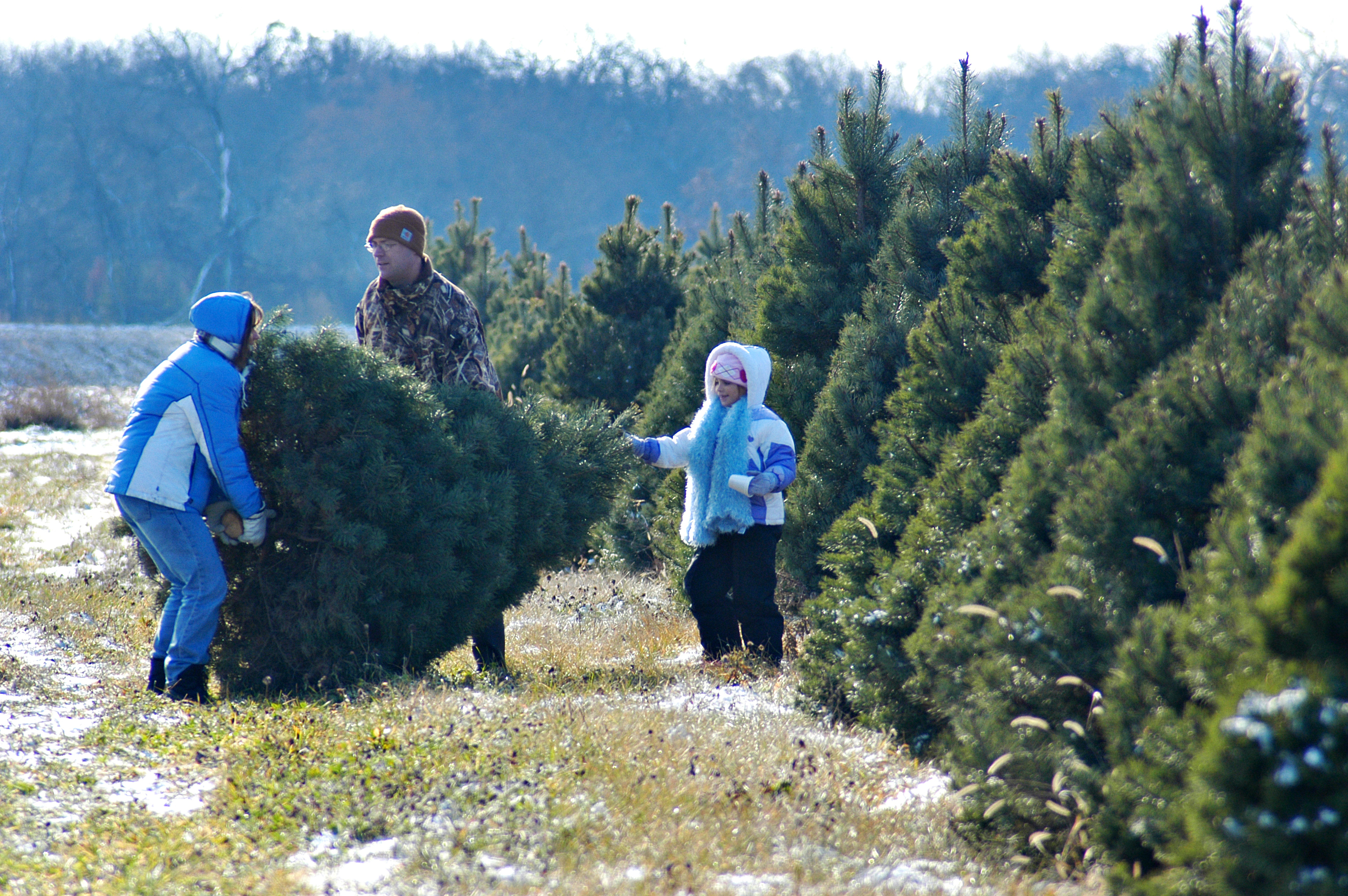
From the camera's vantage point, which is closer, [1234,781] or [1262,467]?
[1234,781]

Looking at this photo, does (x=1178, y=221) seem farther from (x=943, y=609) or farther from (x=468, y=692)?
(x=468, y=692)

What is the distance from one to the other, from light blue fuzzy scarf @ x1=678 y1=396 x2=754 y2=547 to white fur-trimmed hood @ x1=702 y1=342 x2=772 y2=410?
8 centimetres

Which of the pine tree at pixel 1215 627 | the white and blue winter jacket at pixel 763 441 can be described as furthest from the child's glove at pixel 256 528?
the pine tree at pixel 1215 627

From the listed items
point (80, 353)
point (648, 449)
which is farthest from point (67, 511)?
point (80, 353)

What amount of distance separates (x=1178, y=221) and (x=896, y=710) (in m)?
1.90

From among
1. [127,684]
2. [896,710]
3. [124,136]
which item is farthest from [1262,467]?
[124,136]

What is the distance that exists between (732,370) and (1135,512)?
113 inches

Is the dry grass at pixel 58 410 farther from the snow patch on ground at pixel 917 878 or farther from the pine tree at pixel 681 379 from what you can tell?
the snow patch on ground at pixel 917 878

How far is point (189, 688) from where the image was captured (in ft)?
15.7

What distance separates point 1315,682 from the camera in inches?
77.7

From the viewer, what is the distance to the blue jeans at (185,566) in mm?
4723

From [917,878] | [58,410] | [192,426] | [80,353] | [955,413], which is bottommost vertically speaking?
[917,878]

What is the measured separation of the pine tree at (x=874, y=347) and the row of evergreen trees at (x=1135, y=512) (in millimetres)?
975

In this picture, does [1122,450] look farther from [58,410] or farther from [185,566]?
[58,410]
